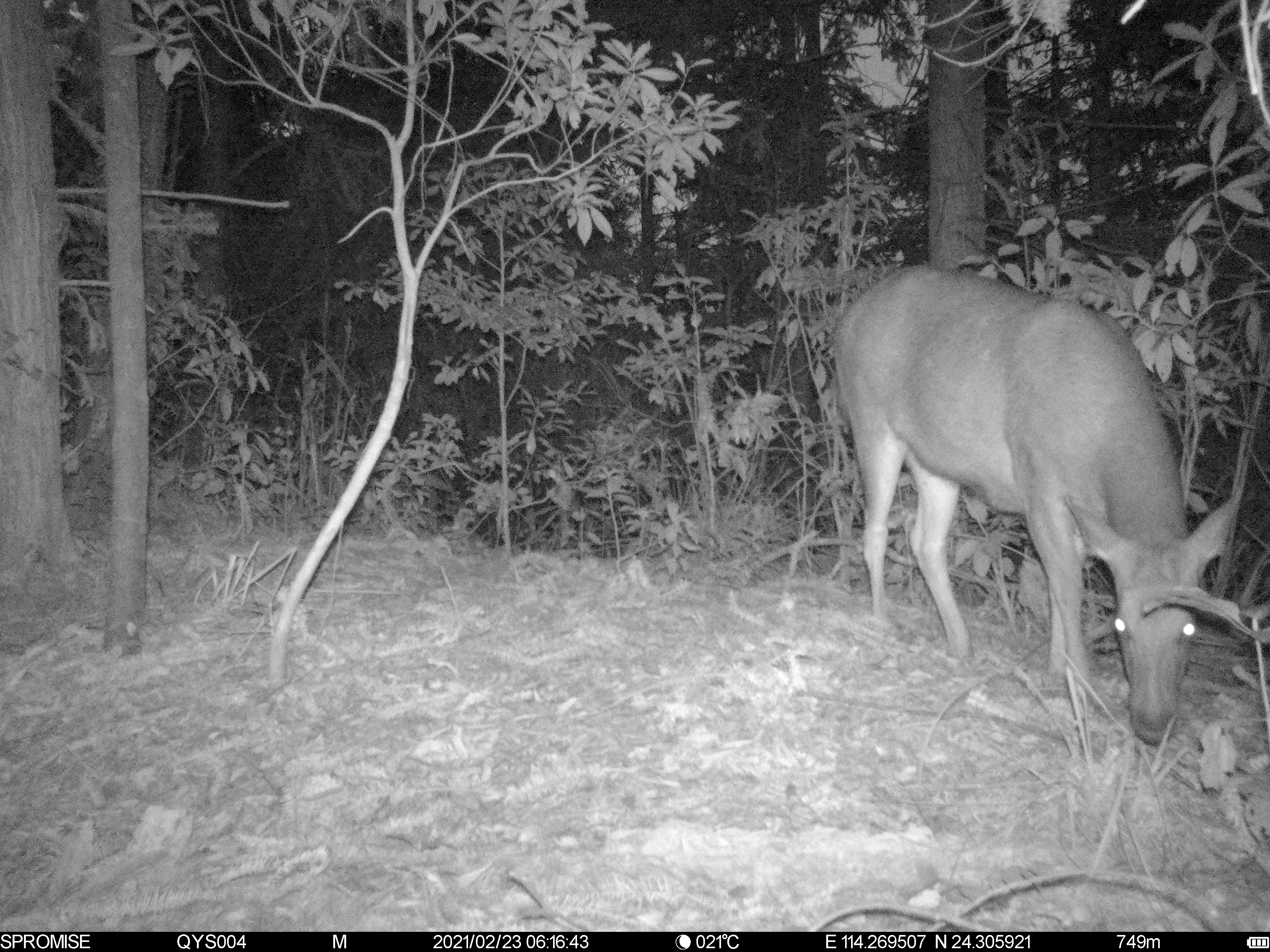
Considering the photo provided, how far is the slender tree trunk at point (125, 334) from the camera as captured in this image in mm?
4770

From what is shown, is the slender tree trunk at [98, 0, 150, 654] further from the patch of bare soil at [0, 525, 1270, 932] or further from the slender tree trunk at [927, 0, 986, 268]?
the slender tree trunk at [927, 0, 986, 268]

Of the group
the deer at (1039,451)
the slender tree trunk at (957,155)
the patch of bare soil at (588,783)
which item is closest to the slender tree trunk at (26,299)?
the patch of bare soil at (588,783)

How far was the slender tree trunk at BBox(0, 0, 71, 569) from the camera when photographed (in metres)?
5.85

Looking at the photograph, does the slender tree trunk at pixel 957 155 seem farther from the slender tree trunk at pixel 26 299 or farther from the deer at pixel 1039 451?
the slender tree trunk at pixel 26 299

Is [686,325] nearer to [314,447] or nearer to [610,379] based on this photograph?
[610,379]

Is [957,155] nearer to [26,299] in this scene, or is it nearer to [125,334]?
[125,334]

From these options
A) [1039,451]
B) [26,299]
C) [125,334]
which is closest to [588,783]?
[1039,451]

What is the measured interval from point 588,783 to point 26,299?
467cm

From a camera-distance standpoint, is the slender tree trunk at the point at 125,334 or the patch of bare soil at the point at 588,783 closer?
the patch of bare soil at the point at 588,783

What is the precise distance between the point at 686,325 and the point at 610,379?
264 centimetres

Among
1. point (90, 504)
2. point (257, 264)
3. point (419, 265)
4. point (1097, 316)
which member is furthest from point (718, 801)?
point (257, 264)

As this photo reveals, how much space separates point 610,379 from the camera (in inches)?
379

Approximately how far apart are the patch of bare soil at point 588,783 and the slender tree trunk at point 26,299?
1.01 meters

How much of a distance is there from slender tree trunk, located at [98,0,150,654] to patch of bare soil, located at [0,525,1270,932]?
0.35 metres
